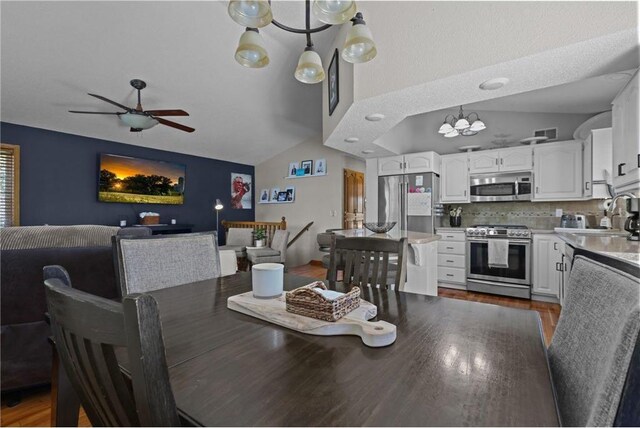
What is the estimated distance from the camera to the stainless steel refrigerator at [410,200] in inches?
174

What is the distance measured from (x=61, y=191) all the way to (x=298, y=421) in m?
5.98

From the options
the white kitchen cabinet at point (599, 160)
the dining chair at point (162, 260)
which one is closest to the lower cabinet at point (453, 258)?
the white kitchen cabinet at point (599, 160)

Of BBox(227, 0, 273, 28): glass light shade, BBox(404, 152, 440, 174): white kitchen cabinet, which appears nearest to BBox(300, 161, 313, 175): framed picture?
BBox(404, 152, 440, 174): white kitchen cabinet

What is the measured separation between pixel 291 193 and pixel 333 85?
4.00 metres

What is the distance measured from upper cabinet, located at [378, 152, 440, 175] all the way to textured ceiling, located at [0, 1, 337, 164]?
1685mm

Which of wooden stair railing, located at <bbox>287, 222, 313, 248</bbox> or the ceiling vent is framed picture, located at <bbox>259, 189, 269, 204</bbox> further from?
the ceiling vent

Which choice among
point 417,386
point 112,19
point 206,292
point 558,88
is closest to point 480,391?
point 417,386

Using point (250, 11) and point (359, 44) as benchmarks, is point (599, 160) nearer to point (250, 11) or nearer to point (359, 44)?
point (359, 44)

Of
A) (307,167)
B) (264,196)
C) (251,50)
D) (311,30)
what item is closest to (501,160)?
(311,30)

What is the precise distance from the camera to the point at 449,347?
0.76 m

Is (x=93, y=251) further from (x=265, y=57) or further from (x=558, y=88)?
(x=558, y=88)

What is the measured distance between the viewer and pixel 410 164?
15.0ft

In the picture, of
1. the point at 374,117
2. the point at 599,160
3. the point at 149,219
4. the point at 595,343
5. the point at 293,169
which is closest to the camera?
the point at 595,343

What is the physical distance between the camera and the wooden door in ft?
20.4
